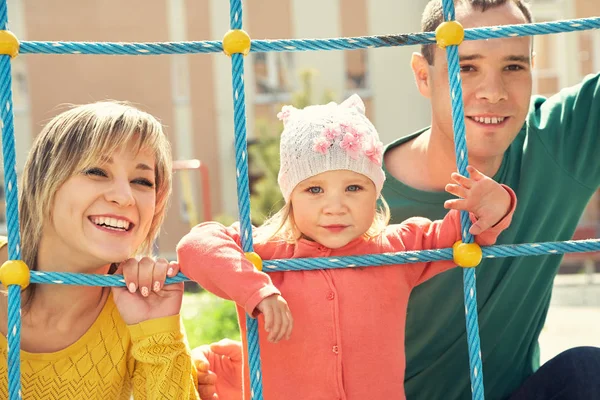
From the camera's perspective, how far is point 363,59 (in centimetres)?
1169

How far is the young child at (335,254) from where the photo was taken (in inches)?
59.7

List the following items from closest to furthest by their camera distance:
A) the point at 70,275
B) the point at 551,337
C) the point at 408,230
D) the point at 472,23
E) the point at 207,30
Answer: the point at 70,275 → the point at 408,230 → the point at 472,23 → the point at 551,337 → the point at 207,30

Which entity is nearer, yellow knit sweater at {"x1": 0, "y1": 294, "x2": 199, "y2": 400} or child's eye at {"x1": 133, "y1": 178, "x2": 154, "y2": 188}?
yellow knit sweater at {"x1": 0, "y1": 294, "x2": 199, "y2": 400}

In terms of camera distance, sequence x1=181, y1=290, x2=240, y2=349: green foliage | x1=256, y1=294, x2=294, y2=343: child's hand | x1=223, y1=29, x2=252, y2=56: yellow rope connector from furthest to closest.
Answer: x1=181, y1=290, x2=240, y2=349: green foliage
x1=223, y1=29, x2=252, y2=56: yellow rope connector
x1=256, y1=294, x2=294, y2=343: child's hand

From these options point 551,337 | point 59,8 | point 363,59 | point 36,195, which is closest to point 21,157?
point 59,8

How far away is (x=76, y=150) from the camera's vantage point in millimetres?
1677

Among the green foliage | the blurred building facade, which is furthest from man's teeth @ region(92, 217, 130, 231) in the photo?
the blurred building facade

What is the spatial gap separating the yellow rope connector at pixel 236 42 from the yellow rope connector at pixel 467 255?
0.53 metres

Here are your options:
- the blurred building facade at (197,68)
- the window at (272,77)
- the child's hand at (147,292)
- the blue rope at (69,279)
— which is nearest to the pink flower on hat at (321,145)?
the child's hand at (147,292)

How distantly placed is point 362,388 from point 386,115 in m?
10.2

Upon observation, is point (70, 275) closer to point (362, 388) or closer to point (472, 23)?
point (362, 388)

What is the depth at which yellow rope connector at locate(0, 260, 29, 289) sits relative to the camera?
148cm

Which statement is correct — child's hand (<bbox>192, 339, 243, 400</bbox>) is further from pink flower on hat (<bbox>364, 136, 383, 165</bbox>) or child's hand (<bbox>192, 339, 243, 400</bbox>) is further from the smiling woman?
pink flower on hat (<bbox>364, 136, 383, 165</bbox>)

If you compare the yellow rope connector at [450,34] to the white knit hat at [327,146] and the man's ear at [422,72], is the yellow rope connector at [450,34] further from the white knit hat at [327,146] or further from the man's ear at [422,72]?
the man's ear at [422,72]
